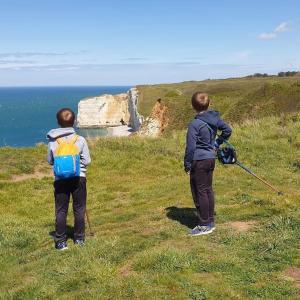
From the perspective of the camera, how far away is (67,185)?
9211 millimetres

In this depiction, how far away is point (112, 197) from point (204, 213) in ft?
23.2

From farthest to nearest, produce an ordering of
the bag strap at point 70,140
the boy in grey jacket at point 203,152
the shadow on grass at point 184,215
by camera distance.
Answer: the shadow on grass at point 184,215, the boy in grey jacket at point 203,152, the bag strap at point 70,140

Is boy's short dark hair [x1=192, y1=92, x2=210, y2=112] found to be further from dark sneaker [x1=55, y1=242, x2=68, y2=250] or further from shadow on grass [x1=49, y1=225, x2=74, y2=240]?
shadow on grass [x1=49, y1=225, x2=74, y2=240]

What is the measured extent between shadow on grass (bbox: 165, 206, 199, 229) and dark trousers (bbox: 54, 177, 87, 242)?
2.24 m

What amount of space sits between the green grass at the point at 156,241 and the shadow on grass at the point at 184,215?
25 millimetres

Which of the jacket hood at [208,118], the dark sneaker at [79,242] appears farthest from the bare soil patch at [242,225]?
the dark sneaker at [79,242]

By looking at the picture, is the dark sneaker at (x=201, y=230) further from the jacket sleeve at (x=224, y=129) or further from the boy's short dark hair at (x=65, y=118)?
the boy's short dark hair at (x=65, y=118)

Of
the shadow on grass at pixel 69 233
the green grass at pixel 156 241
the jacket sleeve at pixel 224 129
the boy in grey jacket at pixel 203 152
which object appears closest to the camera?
the green grass at pixel 156 241

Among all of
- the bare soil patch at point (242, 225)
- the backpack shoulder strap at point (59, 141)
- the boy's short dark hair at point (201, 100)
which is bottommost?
the bare soil patch at point (242, 225)

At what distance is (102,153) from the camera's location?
22812 millimetres

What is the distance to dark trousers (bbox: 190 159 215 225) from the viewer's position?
9.13 metres

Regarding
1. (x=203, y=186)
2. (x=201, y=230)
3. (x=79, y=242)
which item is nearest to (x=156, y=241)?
(x=201, y=230)

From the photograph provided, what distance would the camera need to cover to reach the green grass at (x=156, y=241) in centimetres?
678

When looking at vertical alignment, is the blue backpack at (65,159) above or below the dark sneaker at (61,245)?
above
